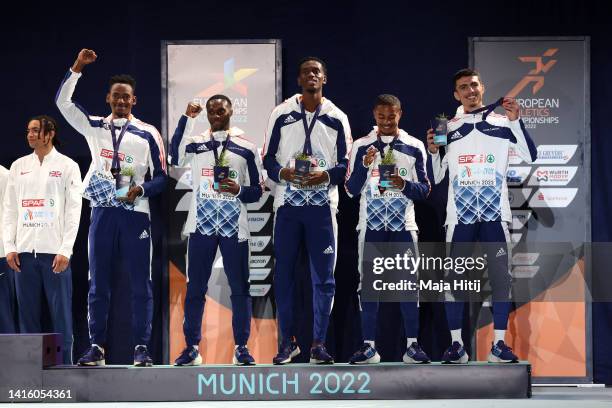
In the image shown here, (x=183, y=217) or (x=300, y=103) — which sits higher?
(x=300, y=103)

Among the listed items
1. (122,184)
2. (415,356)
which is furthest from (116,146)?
(415,356)

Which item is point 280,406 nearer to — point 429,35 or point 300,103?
point 300,103

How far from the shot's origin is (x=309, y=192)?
529cm

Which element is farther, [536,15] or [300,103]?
[536,15]

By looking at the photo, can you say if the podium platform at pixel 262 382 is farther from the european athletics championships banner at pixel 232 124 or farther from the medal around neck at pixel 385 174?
the medal around neck at pixel 385 174

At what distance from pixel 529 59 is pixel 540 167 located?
0.76 meters

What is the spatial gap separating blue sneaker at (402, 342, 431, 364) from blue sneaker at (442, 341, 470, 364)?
116 millimetres

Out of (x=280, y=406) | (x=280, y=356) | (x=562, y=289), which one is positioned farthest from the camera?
(x=562, y=289)

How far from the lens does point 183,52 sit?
6.17 m

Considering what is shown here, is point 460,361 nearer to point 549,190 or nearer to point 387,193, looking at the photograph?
point 387,193

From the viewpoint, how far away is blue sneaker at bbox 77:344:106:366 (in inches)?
205

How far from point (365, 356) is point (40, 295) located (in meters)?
2.16

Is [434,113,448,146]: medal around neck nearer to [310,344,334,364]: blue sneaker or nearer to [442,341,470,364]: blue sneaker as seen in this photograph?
[442,341,470,364]: blue sneaker

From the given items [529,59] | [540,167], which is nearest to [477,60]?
[529,59]
